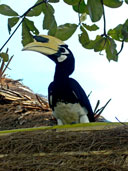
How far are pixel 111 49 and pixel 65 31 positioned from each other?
344 mm

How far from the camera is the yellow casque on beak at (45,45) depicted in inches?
160

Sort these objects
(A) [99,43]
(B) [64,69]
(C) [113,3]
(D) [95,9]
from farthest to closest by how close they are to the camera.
Answer: (B) [64,69]
(A) [99,43]
(C) [113,3]
(D) [95,9]

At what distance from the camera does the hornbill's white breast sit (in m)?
4.36

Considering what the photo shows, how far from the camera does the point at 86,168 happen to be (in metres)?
2.68

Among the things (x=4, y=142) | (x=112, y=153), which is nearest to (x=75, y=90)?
(x=4, y=142)

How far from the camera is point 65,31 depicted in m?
2.88

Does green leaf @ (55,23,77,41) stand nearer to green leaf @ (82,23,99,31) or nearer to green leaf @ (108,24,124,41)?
green leaf @ (82,23,99,31)

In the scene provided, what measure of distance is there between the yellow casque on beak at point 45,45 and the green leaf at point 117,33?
1.20m

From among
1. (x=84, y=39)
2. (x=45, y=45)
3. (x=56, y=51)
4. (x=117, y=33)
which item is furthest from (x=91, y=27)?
(x=56, y=51)

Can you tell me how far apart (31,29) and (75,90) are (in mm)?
1653

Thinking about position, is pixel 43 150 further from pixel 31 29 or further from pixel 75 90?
pixel 75 90

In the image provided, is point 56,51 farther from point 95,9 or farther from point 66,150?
point 95,9

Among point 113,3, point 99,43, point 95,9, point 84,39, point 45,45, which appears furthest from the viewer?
point 45,45

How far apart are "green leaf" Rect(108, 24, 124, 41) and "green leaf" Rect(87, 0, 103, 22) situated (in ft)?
1.24
